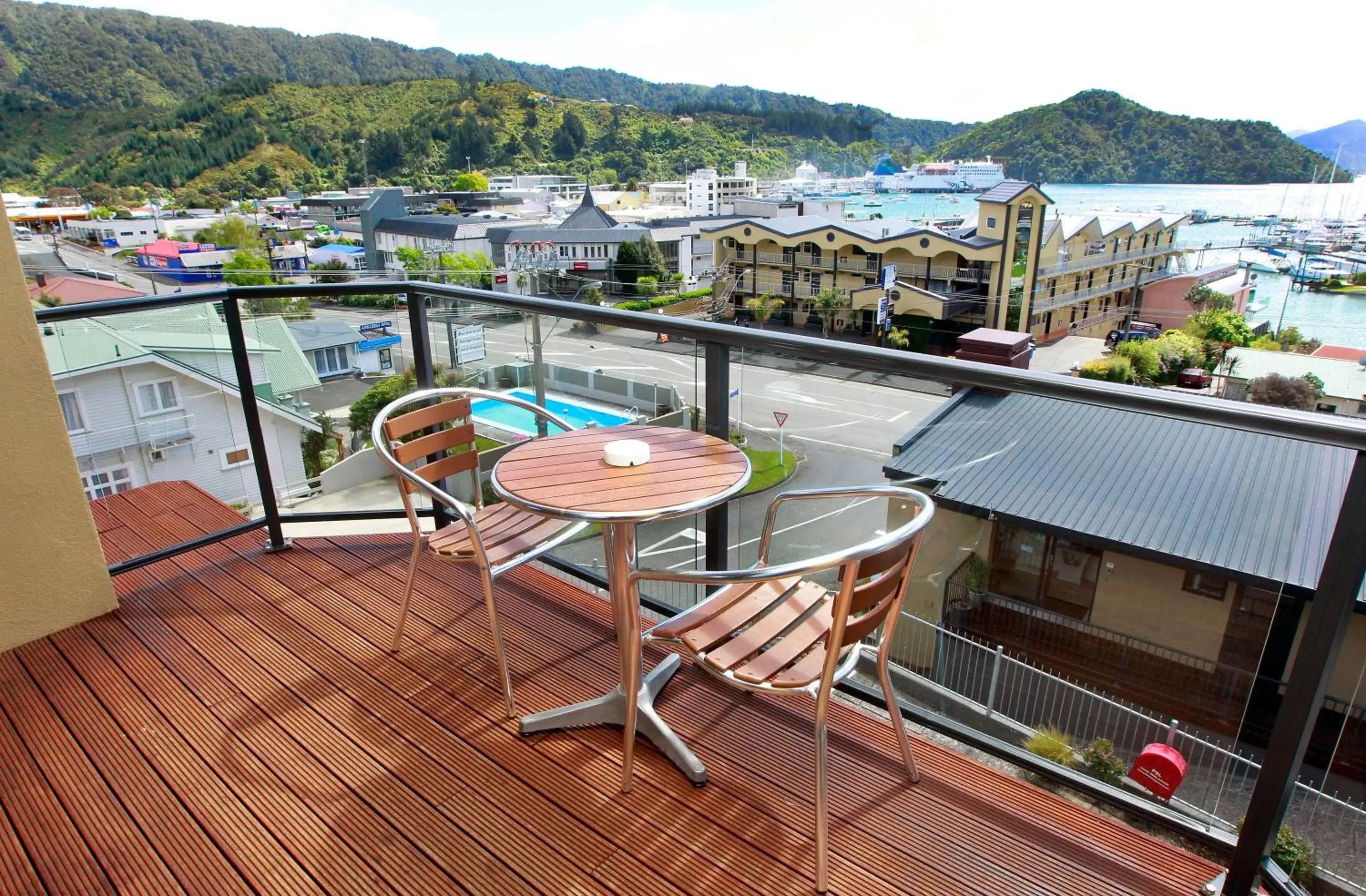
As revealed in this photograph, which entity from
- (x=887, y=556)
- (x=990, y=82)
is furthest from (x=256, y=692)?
(x=990, y=82)

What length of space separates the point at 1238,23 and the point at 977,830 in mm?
111678

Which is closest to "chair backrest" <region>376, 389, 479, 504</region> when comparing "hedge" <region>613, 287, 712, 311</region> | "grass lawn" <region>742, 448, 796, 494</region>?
"grass lawn" <region>742, 448, 796, 494</region>

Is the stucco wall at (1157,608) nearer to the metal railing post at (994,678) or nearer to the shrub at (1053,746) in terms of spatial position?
the metal railing post at (994,678)

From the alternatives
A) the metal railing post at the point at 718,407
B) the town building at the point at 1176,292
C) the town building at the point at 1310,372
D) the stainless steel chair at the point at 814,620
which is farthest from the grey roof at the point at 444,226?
the stainless steel chair at the point at 814,620

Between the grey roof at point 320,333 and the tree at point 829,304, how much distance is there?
25286mm

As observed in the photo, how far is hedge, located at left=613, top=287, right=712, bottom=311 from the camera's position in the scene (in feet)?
114

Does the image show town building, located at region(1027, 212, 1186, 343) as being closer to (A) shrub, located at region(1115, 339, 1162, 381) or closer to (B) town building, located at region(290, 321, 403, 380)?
(A) shrub, located at region(1115, 339, 1162, 381)

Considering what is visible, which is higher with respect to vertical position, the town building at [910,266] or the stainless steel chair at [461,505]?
the stainless steel chair at [461,505]

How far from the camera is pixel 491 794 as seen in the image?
1.88m

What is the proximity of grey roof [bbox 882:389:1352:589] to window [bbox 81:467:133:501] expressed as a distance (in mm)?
3026

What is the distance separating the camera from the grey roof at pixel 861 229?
3049cm

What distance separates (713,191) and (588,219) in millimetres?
21927

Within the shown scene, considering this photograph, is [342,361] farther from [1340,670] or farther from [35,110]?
[35,110]

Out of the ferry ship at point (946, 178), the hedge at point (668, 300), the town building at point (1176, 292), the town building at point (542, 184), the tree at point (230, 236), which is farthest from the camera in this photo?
the town building at point (542, 184)
